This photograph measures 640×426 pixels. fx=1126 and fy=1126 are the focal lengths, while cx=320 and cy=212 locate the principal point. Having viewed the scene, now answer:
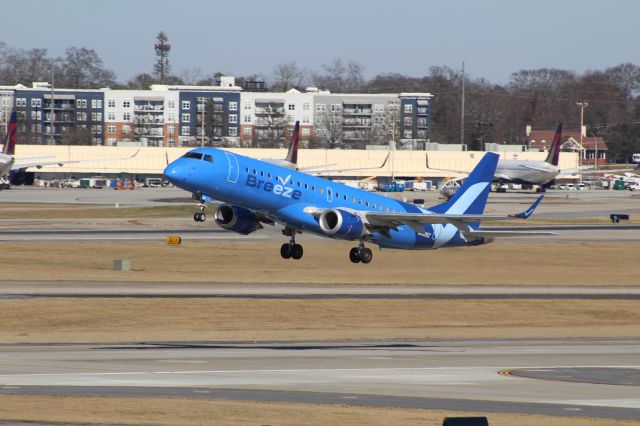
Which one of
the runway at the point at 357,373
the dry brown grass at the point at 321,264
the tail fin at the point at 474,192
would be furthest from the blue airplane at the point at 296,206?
the dry brown grass at the point at 321,264

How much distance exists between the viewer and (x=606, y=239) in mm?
133375

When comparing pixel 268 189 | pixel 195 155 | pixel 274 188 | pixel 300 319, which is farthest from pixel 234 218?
pixel 300 319

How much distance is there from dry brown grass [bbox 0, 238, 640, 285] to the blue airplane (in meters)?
28.9

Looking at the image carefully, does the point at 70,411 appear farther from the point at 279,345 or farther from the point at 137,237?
the point at 137,237

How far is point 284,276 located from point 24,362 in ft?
150

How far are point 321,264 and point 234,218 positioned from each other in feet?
142

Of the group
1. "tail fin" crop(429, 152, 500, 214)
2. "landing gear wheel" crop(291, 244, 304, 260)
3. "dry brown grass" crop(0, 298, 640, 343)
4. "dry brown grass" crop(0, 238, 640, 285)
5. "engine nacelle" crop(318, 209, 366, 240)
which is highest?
"tail fin" crop(429, 152, 500, 214)

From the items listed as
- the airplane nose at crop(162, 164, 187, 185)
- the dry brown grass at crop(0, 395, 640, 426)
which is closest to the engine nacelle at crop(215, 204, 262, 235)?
the airplane nose at crop(162, 164, 187, 185)

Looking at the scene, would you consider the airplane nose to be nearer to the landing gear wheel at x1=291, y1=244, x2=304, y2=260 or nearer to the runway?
the landing gear wheel at x1=291, y1=244, x2=304, y2=260

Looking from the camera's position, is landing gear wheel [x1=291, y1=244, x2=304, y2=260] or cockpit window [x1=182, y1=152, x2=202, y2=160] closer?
cockpit window [x1=182, y1=152, x2=202, y2=160]

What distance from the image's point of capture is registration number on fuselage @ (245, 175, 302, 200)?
63750 mm

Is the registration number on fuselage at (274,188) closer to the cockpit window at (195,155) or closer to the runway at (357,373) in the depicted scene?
the cockpit window at (195,155)

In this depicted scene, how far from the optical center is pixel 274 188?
211 feet

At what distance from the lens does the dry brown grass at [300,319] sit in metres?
77.9
